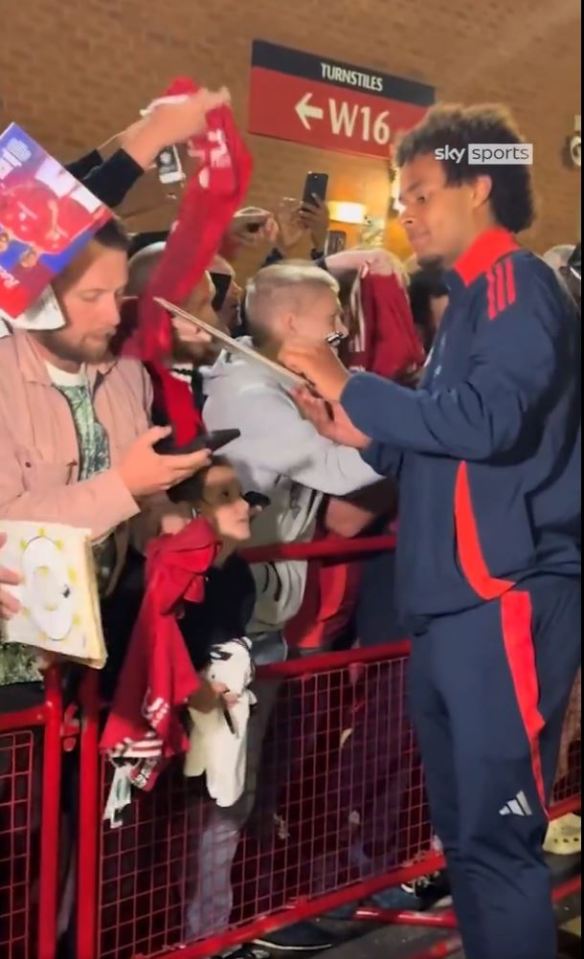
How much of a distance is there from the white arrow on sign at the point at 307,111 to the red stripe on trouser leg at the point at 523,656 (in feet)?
2.78

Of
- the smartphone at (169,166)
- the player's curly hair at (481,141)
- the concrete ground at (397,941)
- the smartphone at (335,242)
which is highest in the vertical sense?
the player's curly hair at (481,141)

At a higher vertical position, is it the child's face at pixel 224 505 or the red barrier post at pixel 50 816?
the child's face at pixel 224 505

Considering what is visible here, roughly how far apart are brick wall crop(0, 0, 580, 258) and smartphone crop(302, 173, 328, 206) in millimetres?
15

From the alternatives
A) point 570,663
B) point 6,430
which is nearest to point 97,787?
point 6,430

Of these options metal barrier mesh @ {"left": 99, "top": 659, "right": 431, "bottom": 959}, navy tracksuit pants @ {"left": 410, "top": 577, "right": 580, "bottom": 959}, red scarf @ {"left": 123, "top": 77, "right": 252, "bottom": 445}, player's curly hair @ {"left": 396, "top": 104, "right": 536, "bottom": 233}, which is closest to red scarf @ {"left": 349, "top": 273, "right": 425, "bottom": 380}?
player's curly hair @ {"left": 396, "top": 104, "right": 536, "bottom": 233}

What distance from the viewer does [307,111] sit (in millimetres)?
1897

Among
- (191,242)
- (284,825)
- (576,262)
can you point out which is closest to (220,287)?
(191,242)

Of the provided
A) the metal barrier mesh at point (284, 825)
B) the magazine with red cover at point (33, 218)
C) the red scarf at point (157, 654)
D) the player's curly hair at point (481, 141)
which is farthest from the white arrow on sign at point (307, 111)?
the metal barrier mesh at point (284, 825)

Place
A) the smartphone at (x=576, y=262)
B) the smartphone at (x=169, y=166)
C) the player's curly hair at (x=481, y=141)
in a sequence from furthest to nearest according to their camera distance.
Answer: the smartphone at (x=576, y=262) < the player's curly hair at (x=481, y=141) < the smartphone at (x=169, y=166)

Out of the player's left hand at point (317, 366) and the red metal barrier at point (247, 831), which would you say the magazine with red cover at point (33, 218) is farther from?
the red metal barrier at point (247, 831)

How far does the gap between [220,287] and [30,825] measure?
2.94 ft

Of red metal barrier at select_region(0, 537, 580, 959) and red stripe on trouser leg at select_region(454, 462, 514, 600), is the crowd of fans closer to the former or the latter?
red metal barrier at select_region(0, 537, 580, 959)

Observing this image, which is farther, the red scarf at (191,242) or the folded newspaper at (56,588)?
the red scarf at (191,242)

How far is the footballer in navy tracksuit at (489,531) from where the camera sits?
1873mm
